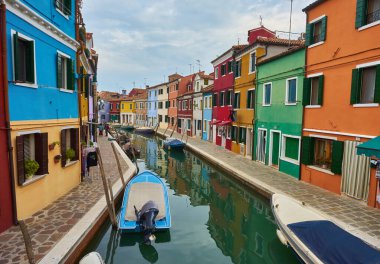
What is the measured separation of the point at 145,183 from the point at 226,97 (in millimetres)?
16706

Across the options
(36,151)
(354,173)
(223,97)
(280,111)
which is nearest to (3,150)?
(36,151)

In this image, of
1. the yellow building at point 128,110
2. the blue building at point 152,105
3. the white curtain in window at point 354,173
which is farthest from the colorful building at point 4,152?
the yellow building at point 128,110

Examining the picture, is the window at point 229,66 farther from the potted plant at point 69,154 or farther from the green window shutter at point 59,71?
the potted plant at point 69,154

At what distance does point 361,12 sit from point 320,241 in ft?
29.9

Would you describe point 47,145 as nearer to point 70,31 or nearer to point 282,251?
point 70,31

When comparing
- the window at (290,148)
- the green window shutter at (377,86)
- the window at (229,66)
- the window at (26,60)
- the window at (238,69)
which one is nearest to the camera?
the window at (26,60)

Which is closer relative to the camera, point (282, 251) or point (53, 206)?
point (282, 251)

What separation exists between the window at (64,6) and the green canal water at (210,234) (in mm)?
8546

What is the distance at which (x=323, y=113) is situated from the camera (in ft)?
41.1

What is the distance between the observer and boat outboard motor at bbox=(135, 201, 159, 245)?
8.31m

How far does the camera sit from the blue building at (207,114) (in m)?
31.4

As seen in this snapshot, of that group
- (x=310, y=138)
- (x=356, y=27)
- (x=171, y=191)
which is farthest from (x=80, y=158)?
(x=356, y=27)

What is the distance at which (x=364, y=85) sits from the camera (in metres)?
10.5

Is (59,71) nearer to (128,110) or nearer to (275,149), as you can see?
(275,149)
